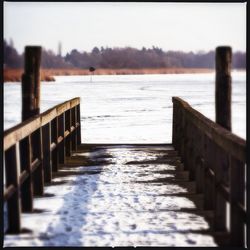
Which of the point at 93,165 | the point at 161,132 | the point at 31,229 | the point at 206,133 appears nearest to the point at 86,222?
the point at 31,229

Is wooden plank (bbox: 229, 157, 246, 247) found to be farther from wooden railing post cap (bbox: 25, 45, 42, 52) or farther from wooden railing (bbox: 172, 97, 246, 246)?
wooden railing post cap (bbox: 25, 45, 42, 52)

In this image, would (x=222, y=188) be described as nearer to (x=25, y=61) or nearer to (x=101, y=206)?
(x=101, y=206)

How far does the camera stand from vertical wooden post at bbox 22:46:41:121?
6.68 metres

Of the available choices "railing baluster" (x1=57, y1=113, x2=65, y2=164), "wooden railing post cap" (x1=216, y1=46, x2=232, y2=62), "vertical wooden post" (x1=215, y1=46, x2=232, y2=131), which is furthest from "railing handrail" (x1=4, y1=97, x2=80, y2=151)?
"wooden railing post cap" (x1=216, y1=46, x2=232, y2=62)

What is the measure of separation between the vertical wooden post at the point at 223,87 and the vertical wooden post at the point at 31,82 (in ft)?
8.15

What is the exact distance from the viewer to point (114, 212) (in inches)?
229

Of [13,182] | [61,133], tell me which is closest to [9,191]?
[13,182]

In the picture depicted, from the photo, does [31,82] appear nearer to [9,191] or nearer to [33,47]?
[33,47]

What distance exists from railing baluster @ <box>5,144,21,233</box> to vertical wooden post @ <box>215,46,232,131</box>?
2.67 meters

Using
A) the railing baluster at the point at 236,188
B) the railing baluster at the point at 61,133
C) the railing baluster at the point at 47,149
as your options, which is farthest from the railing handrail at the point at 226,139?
the railing baluster at the point at 61,133

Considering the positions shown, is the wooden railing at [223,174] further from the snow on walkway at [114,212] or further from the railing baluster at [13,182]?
the railing baluster at [13,182]

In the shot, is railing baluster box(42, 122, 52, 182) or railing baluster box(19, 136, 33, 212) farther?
railing baluster box(42, 122, 52, 182)

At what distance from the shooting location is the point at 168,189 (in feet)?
23.1

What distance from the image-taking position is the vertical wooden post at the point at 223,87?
622 centimetres
